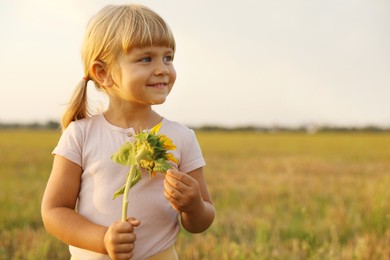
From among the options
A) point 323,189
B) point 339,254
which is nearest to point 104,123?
point 339,254

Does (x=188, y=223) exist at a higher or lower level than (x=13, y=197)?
higher

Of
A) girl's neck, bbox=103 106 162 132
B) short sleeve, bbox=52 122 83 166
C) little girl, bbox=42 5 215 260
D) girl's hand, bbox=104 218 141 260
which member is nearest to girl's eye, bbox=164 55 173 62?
little girl, bbox=42 5 215 260

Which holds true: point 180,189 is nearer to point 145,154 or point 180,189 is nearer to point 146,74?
point 145,154

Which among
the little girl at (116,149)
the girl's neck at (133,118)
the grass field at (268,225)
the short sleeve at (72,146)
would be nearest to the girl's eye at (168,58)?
the little girl at (116,149)

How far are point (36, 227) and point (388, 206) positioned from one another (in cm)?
300

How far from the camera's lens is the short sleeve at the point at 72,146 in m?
2.50

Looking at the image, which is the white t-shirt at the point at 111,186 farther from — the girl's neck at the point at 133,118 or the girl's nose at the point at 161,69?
the girl's nose at the point at 161,69

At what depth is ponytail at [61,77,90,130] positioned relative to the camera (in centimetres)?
269

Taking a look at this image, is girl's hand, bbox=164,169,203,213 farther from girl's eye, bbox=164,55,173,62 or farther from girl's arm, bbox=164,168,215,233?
girl's eye, bbox=164,55,173,62

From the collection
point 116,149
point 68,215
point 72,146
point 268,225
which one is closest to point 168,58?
point 116,149

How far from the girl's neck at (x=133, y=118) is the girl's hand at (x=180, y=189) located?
44 cm

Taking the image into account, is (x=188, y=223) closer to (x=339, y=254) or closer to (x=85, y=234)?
(x=85, y=234)

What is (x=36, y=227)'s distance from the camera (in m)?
5.11

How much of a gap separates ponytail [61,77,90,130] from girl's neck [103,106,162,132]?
160 mm
